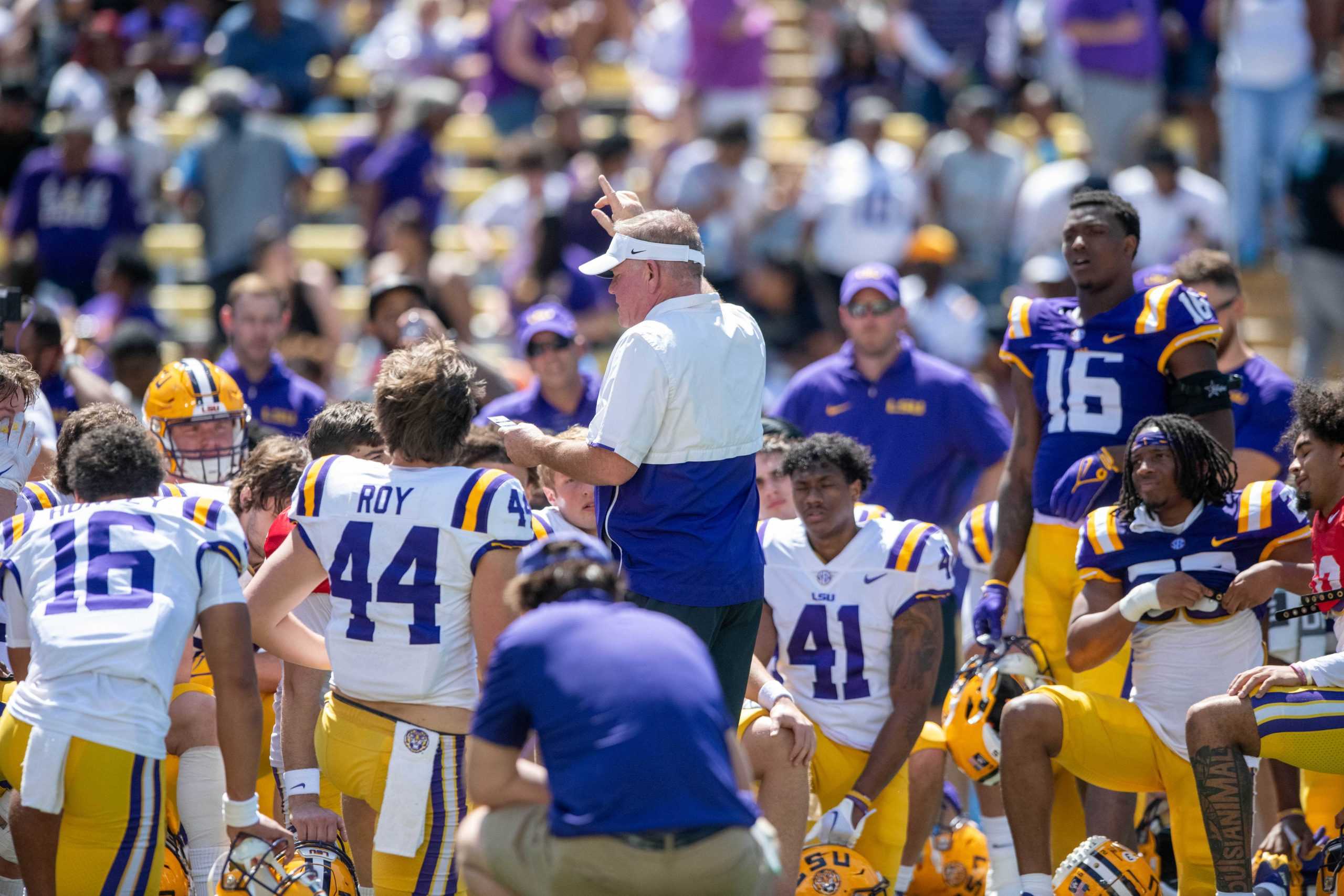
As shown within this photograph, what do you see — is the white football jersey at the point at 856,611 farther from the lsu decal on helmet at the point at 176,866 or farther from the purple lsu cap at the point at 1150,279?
the lsu decal on helmet at the point at 176,866

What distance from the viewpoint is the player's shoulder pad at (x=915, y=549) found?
600cm

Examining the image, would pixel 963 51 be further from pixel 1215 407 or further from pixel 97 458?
pixel 97 458

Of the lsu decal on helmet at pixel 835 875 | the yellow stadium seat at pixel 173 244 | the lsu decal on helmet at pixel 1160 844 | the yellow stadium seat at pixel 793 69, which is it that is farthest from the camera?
the yellow stadium seat at pixel 793 69

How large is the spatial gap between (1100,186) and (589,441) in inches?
203

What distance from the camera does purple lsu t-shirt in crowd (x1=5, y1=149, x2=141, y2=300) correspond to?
1221 centimetres

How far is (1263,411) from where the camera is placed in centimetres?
690

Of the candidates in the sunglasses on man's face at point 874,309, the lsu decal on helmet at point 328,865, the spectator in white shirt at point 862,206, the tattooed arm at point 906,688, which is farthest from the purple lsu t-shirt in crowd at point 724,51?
the lsu decal on helmet at point 328,865

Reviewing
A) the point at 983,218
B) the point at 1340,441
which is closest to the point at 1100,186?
the point at 983,218

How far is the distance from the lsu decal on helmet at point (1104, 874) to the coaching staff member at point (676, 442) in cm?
139

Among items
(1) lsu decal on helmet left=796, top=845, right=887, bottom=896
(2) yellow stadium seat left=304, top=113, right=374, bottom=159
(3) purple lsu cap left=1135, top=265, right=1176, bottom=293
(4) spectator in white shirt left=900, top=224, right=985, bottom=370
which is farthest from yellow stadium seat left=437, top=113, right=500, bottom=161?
(1) lsu decal on helmet left=796, top=845, right=887, bottom=896

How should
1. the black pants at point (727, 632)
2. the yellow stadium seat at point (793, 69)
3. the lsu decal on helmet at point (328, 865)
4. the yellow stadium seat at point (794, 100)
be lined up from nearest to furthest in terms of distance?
the black pants at point (727, 632), the lsu decal on helmet at point (328, 865), the yellow stadium seat at point (794, 100), the yellow stadium seat at point (793, 69)

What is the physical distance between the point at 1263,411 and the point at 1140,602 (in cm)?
195

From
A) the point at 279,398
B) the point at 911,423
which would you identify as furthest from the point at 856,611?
the point at 279,398

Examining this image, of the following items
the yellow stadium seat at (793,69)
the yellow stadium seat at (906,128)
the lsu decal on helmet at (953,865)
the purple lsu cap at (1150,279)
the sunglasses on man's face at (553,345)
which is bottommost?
the lsu decal on helmet at (953,865)
